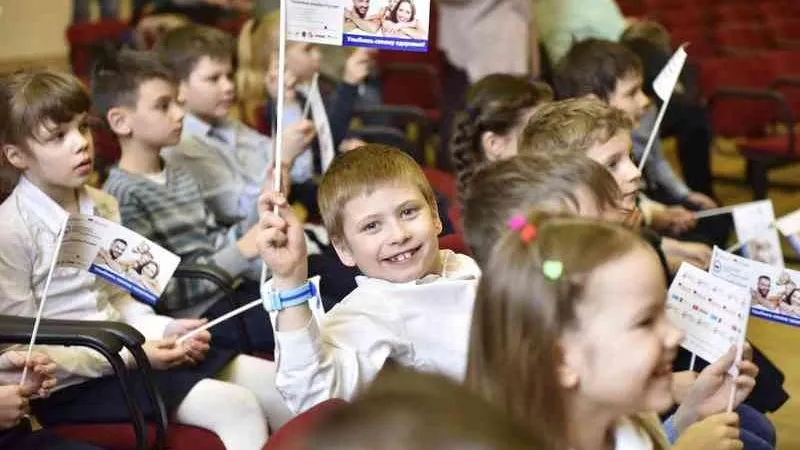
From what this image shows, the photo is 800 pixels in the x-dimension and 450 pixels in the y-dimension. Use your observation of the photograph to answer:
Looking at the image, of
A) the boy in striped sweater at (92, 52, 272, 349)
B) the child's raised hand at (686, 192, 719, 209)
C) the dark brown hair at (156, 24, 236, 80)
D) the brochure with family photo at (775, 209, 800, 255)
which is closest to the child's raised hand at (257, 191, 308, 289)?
the boy in striped sweater at (92, 52, 272, 349)

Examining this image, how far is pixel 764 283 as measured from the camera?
2.30 meters

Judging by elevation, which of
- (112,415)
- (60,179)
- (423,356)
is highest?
(60,179)

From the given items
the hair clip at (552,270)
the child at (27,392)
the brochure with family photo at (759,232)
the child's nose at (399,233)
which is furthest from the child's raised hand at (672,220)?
the hair clip at (552,270)

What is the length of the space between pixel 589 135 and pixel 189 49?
1.83 m

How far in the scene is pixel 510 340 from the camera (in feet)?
4.69

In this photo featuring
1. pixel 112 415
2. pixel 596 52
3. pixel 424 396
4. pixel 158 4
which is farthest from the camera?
pixel 158 4

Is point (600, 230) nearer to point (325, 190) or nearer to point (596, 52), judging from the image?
point (325, 190)

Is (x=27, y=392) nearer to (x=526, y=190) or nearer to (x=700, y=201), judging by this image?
(x=526, y=190)

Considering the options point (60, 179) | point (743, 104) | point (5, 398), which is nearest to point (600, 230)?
point (5, 398)

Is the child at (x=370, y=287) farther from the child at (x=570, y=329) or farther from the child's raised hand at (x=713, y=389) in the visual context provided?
the child's raised hand at (x=713, y=389)

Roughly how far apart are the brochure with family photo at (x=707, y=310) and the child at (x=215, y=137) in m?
1.57

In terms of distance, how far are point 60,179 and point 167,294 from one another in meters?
0.51

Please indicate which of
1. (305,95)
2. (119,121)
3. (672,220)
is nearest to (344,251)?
(119,121)

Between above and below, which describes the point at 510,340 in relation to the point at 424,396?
below
